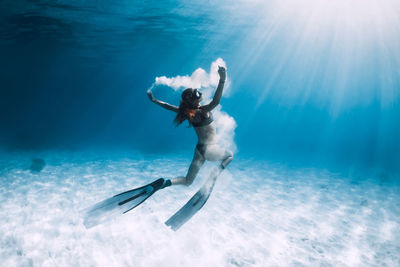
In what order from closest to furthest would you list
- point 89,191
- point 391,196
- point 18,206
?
point 18,206
point 89,191
point 391,196

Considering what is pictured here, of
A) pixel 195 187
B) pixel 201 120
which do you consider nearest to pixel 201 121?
pixel 201 120

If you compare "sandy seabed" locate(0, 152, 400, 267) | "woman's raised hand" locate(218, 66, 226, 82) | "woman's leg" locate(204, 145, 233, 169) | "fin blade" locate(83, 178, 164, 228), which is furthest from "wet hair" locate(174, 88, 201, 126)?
"sandy seabed" locate(0, 152, 400, 267)

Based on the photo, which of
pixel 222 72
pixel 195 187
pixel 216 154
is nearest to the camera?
pixel 222 72

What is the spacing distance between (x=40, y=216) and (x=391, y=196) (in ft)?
55.8

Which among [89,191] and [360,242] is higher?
[360,242]

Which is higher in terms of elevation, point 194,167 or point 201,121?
point 201,121

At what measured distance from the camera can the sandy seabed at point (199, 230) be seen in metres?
5.16

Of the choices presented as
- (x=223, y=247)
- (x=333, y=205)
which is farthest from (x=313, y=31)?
(x=223, y=247)

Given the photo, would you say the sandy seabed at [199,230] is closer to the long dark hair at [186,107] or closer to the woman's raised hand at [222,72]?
the long dark hair at [186,107]

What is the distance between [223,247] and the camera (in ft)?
18.5

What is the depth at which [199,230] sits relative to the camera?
6.36 meters

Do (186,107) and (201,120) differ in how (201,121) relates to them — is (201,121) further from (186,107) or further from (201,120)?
(186,107)

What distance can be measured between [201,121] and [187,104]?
1.57 ft

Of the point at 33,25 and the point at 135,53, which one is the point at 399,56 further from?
the point at 33,25
